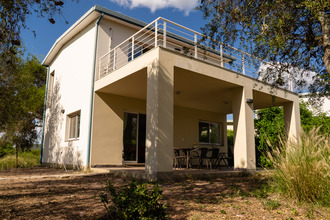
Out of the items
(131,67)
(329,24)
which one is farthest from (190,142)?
(329,24)

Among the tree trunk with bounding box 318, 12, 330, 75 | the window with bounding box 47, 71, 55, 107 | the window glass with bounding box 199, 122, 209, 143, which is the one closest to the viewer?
the tree trunk with bounding box 318, 12, 330, 75

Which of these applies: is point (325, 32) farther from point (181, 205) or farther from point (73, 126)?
point (73, 126)

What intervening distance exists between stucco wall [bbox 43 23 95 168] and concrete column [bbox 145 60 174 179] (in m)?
3.82

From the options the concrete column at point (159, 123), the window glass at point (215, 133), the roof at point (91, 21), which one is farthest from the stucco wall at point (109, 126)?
the window glass at point (215, 133)

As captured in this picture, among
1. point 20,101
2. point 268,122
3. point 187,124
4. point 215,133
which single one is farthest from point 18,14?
point 268,122

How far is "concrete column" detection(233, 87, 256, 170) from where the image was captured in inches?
352

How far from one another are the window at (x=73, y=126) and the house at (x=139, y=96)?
0.05 metres

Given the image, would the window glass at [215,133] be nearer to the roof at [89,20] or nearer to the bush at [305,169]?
the roof at [89,20]

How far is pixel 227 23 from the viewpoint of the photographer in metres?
5.84

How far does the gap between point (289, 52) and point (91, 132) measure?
22.5ft

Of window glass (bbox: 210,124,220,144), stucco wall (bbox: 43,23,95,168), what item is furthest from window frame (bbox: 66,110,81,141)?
window glass (bbox: 210,124,220,144)

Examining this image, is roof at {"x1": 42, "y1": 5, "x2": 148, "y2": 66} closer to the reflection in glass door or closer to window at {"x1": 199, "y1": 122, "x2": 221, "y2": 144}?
the reflection in glass door

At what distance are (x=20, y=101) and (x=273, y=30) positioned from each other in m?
11.3

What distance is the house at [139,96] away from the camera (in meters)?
7.00
